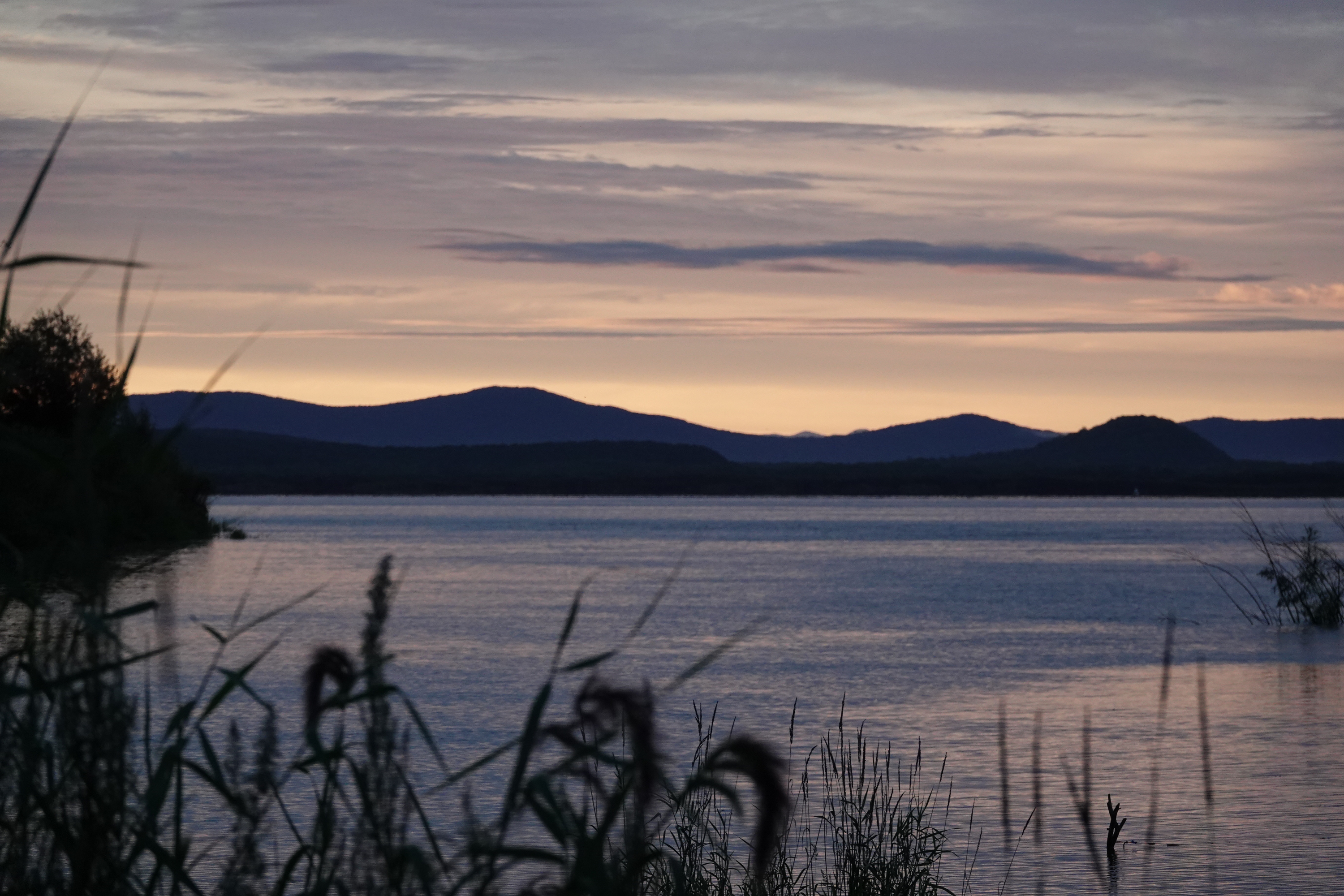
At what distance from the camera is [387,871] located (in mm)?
3268

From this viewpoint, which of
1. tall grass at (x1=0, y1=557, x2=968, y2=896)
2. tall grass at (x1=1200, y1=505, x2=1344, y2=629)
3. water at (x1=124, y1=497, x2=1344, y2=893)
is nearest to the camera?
tall grass at (x1=0, y1=557, x2=968, y2=896)

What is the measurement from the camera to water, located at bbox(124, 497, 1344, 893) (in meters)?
11.8

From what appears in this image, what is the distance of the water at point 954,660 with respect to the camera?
11766mm

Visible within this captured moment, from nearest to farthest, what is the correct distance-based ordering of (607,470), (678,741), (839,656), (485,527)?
(678,741), (839,656), (485,527), (607,470)

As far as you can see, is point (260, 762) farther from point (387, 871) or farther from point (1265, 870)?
point (1265, 870)

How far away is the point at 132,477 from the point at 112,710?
55 cm

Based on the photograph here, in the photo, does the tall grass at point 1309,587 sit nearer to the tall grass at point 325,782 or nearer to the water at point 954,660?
the water at point 954,660

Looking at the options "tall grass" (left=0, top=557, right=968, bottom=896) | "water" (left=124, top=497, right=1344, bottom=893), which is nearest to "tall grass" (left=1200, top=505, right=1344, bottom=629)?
"water" (left=124, top=497, right=1344, bottom=893)

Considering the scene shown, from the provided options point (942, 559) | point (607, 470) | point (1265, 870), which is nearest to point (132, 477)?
point (1265, 870)

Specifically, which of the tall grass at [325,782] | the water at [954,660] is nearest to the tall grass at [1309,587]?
the water at [954,660]

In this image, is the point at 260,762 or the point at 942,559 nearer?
the point at 260,762

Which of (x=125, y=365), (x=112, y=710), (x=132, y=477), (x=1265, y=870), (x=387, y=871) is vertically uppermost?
(x=125, y=365)

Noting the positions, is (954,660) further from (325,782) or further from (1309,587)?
(325,782)

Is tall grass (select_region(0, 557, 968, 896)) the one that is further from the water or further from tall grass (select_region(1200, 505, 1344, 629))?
tall grass (select_region(1200, 505, 1344, 629))
